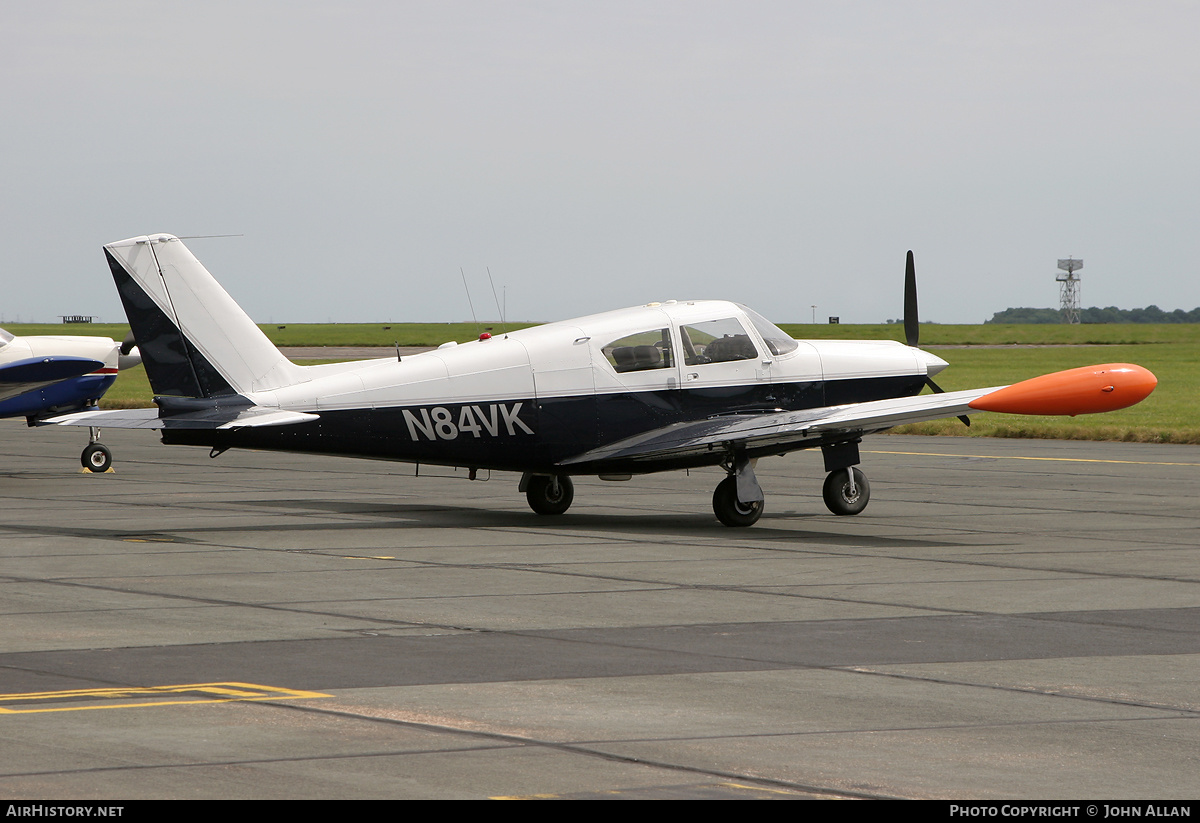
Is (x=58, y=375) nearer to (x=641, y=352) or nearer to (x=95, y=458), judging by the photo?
(x=95, y=458)

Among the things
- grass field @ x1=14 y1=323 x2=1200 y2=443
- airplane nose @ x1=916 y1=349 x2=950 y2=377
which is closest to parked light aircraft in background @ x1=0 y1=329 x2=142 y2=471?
grass field @ x1=14 y1=323 x2=1200 y2=443

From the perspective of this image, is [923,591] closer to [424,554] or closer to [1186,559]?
[1186,559]

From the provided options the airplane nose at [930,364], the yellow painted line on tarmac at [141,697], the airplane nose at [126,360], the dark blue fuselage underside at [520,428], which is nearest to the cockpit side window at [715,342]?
the dark blue fuselage underside at [520,428]

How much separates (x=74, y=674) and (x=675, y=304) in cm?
1000

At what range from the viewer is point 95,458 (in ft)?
84.2

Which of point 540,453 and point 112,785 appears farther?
point 540,453

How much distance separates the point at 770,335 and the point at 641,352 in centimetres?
167

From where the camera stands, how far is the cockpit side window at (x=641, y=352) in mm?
17422

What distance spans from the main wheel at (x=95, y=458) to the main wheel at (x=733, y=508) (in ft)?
41.7

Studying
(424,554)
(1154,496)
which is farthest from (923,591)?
(1154,496)

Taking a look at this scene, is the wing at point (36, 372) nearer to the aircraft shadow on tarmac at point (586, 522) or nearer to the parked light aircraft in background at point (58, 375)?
the parked light aircraft in background at point (58, 375)
